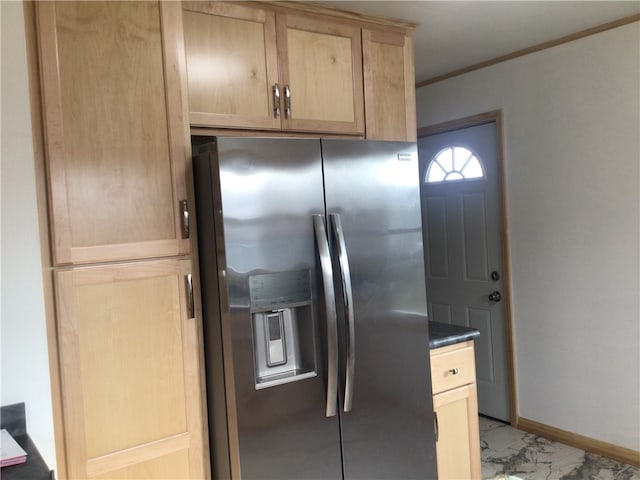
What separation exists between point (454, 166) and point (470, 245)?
55 centimetres

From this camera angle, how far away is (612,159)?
3.04 meters

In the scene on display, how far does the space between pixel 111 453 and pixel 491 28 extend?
2.58 metres

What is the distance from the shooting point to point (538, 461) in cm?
315

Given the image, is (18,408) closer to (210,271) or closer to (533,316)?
(210,271)

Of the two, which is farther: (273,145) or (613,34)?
(613,34)

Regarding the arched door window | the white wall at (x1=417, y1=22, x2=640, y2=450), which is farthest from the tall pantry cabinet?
the arched door window

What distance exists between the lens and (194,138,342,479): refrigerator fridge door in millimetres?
1898

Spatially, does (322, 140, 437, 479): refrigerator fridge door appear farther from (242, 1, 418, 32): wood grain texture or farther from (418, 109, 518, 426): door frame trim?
(418, 109, 518, 426): door frame trim

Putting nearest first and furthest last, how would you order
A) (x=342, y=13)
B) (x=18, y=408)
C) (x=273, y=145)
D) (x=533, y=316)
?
(x=18, y=408)
(x=273, y=145)
(x=342, y=13)
(x=533, y=316)

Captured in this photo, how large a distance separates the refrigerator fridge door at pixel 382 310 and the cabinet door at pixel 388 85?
364mm

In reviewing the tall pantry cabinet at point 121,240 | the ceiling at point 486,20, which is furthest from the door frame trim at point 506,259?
the tall pantry cabinet at point 121,240

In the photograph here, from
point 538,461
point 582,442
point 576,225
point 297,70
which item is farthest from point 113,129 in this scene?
point 582,442

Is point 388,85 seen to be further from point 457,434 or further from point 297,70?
point 457,434

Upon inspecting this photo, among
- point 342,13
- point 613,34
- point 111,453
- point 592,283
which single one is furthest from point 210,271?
point 613,34
